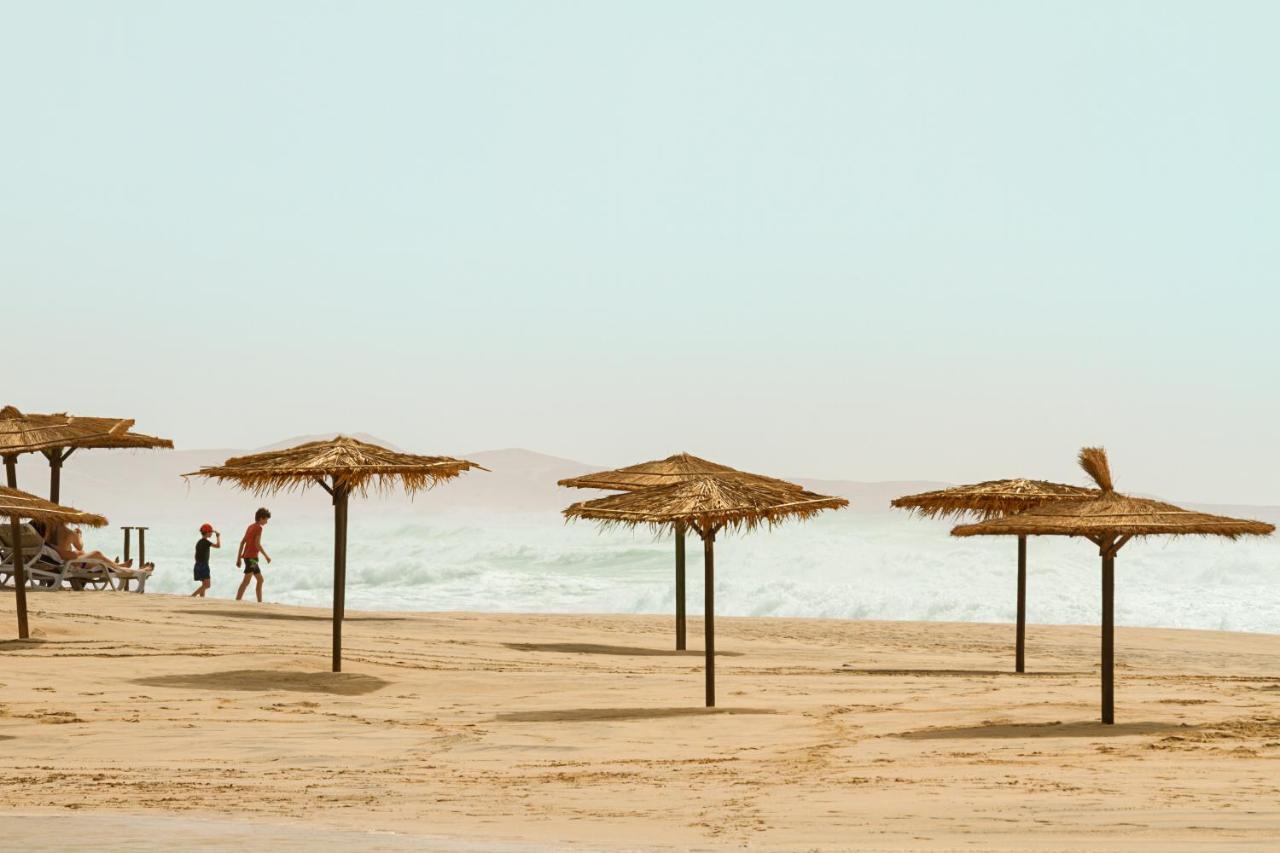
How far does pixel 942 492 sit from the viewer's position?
16.3 m

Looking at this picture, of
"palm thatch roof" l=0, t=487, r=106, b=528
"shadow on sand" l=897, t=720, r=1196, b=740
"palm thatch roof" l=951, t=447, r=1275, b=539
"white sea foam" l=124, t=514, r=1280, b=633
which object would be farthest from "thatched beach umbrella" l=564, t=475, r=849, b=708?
"white sea foam" l=124, t=514, r=1280, b=633

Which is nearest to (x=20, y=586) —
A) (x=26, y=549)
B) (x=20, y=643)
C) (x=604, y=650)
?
(x=20, y=643)

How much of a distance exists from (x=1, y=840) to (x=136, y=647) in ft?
29.4

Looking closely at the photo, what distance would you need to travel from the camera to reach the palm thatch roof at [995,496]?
16391 millimetres

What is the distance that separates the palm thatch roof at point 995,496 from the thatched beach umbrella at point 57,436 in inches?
421

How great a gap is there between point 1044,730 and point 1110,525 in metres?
1.36

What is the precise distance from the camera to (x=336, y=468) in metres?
13.5

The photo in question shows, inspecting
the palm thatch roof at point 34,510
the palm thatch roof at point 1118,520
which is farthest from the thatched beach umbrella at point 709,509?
the palm thatch roof at point 34,510

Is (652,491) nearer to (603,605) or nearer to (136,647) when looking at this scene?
(136,647)

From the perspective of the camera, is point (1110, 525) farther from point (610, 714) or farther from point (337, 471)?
point (337, 471)

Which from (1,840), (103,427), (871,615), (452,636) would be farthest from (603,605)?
(1,840)

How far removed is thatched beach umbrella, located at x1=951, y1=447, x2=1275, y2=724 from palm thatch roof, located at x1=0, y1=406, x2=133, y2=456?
14.0 meters

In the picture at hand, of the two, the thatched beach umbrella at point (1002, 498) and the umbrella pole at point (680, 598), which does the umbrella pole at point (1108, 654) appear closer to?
the thatched beach umbrella at point (1002, 498)

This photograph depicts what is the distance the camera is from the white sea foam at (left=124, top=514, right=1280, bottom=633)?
41.1 meters
